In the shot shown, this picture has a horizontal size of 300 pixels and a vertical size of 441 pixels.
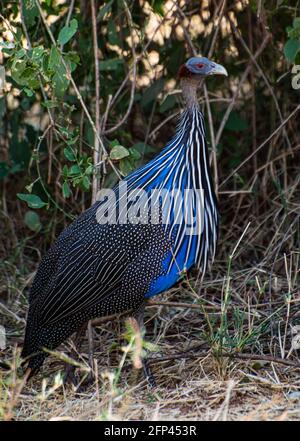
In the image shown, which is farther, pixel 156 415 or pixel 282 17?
pixel 282 17

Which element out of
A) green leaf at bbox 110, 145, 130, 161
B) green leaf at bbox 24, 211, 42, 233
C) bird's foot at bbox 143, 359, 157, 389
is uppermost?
green leaf at bbox 110, 145, 130, 161

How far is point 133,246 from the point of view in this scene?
3398 mm

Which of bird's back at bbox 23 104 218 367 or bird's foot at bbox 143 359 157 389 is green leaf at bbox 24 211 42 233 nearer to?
bird's back at bbox 23 104 218 367

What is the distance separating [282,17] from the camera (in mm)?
4656

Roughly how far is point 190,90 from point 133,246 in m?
0.69

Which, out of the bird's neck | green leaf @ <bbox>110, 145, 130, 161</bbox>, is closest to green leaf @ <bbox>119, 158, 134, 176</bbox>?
green leaf @ <bbox>110, 145, 130, 161</bbox>

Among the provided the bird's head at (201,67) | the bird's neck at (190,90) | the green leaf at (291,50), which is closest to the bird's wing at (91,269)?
the bird's neck at (190,90)

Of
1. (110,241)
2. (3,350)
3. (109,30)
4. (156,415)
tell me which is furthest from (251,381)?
(109,30)

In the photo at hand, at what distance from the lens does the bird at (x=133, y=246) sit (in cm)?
338

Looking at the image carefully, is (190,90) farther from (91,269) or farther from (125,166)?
(91,269)

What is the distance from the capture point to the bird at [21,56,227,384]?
3.38m

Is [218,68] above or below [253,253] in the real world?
above

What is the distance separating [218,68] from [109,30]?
903 millimetres

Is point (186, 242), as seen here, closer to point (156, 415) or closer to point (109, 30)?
point (156, 415)
